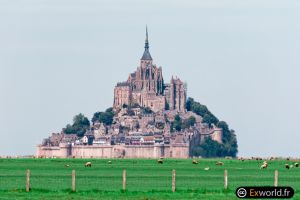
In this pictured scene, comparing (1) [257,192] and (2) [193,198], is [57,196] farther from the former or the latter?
(1) [257,192]

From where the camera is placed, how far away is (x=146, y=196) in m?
59.3

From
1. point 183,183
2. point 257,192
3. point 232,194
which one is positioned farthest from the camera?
point 183,183

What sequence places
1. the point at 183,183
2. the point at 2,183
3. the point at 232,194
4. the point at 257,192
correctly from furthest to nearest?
the point at 183,183
the point at 2,183
the point at 232,194
the point at 257,192

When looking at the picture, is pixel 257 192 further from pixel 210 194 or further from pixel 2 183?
pixel 2 183

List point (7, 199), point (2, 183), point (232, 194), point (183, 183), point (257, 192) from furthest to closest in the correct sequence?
1. point (183, 183)
2. point (2, 183)
3. point (232, 194)
4. point (7, 199)
5. point (257, 192)

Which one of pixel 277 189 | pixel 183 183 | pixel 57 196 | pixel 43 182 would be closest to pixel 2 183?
pixel 43 182

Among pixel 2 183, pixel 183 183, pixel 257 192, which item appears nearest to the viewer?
pixel 257 192

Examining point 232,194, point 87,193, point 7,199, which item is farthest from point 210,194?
point 7,199

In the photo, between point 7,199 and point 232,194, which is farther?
point 232,194

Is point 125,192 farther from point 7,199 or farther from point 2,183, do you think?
point 2,183

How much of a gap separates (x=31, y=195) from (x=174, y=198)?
6197mm

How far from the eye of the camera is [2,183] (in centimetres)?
7456

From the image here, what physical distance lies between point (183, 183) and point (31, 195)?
21948 millimetres

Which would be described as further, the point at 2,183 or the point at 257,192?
the point at 2,183
